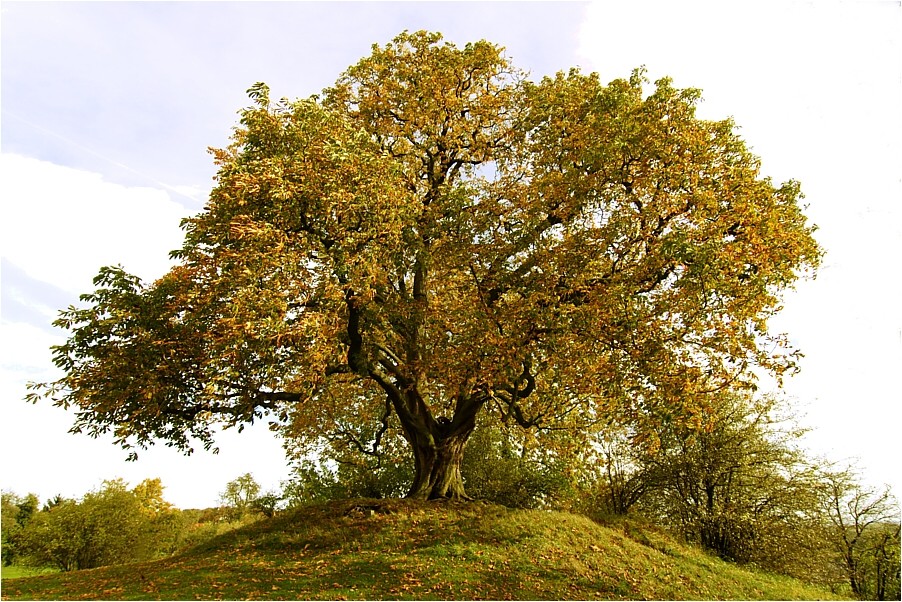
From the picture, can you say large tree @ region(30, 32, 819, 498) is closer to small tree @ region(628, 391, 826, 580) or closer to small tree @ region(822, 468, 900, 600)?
small tree @ region(628, 391, 826, 580)

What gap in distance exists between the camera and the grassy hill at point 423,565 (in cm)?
1323

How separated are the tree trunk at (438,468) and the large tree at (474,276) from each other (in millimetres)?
2932

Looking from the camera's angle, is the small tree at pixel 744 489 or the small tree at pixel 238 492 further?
the small tree at pixel 238 492

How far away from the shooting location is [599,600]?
13.5 m

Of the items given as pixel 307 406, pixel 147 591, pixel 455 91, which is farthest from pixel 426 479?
pixel 455 91

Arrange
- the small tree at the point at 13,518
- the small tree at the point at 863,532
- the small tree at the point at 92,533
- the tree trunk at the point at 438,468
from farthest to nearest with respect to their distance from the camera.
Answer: the small tree at the point at 13,518 → the small tree at the point at 92,533 → the small tree at the point at 863,532 → the tree trunk at the point at 438,468

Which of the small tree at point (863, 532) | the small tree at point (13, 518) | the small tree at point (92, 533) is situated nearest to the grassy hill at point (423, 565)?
the small tree at point (863, 532)

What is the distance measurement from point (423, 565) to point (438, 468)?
5.96m

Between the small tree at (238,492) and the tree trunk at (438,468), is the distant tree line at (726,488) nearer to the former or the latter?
the tree trunk at (438,468)

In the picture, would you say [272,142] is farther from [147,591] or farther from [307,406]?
[147,591]

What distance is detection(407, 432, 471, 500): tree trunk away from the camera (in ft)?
65.8

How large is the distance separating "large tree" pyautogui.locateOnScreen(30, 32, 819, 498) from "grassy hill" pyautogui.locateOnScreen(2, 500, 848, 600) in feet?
12.4

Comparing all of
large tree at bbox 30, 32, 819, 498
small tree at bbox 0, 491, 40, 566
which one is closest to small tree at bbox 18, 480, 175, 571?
small tree at bbox 0, 491, 40, 566

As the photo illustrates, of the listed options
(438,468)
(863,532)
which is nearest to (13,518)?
(438,468)
